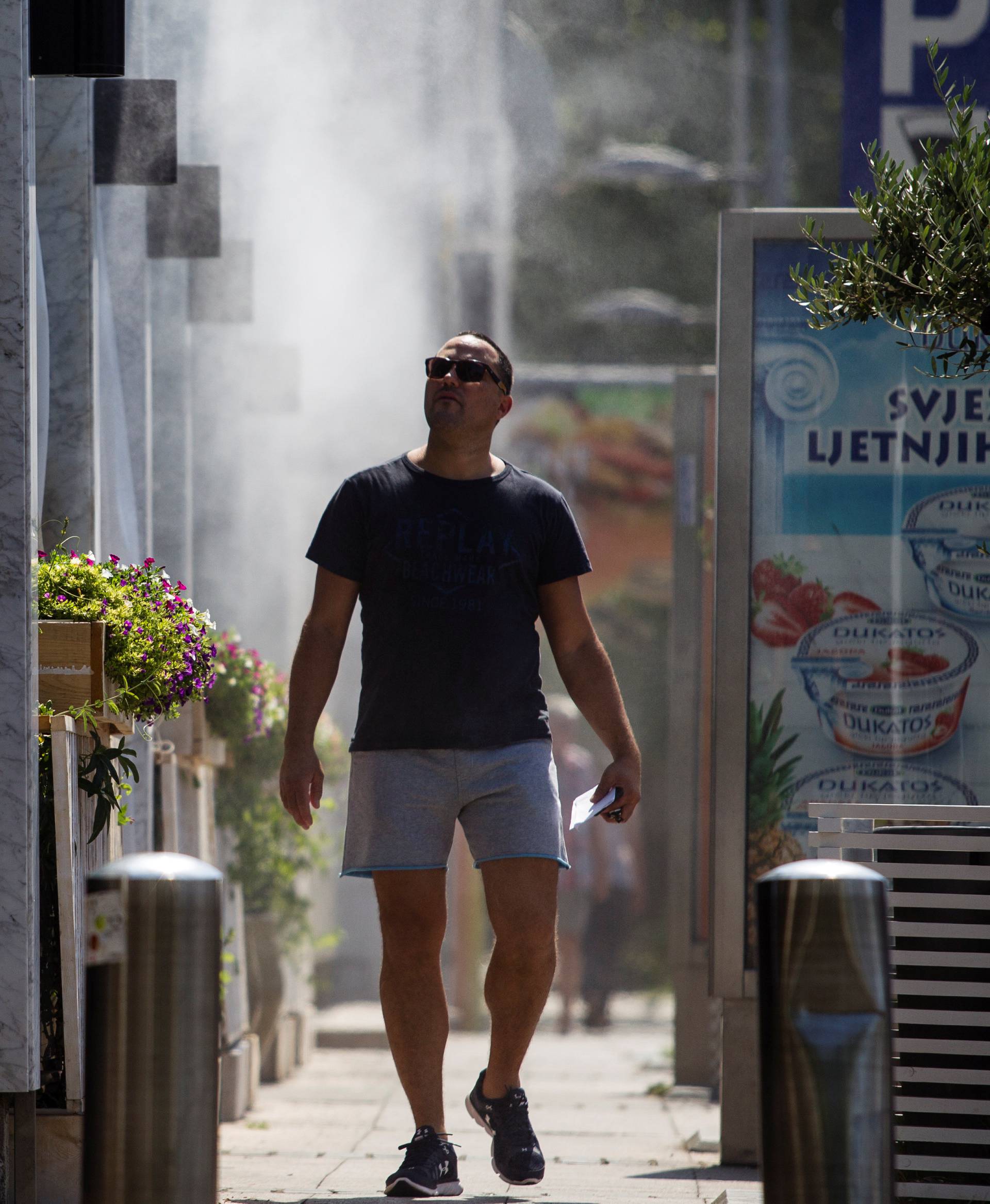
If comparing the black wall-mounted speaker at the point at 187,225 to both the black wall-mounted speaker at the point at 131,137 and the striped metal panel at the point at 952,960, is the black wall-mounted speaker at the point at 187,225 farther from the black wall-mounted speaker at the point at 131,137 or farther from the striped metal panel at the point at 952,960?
the striped metal panel at the point at 952,960

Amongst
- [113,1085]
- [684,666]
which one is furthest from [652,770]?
[113,1085]

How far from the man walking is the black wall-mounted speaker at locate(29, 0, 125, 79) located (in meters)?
1.14

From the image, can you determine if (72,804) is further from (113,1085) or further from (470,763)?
(113,1085)

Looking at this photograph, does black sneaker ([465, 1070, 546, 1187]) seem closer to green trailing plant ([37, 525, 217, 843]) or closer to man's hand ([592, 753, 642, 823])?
man's hand ([592, 753, 642, 823])

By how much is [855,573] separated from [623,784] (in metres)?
1.20

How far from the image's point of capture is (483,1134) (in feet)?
21.0

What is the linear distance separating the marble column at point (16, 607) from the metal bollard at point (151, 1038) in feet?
3.64

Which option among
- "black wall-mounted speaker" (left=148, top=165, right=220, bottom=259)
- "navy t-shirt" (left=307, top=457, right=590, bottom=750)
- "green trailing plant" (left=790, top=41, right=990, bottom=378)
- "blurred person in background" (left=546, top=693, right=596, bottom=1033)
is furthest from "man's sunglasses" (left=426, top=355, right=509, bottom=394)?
"blurred person in background" (left=546, top=693, right=596, bottom=1033)

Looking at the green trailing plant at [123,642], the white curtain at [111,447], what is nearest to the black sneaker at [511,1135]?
the green trailing plant at [123,642]

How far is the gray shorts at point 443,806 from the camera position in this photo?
4496mm

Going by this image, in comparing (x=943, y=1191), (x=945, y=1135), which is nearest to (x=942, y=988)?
(x=945, y=1135)

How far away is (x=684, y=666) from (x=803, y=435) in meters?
2.83

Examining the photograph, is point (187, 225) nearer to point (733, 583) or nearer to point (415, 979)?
point (733, 583)

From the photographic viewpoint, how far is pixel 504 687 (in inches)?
179
